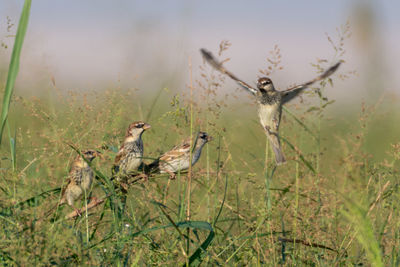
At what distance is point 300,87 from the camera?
166 inches

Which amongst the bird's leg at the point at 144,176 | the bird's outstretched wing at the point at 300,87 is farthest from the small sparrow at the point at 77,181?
the bird's outstretched wing at the point at 300,87

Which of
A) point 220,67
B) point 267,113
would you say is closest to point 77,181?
point 220,67

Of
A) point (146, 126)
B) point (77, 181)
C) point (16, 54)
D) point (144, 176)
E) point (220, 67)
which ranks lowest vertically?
point (77, 181)

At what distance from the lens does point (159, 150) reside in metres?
4.66

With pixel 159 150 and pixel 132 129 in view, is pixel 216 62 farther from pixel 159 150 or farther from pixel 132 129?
pixel 132 129

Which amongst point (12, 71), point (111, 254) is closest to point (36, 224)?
point (111, 254)

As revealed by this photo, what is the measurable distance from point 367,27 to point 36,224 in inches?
324

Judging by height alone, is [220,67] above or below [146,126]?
above

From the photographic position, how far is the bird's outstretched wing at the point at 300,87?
4.05 meters

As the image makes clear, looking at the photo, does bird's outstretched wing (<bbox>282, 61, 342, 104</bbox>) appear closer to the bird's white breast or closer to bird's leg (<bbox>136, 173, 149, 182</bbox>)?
the bird's white breast

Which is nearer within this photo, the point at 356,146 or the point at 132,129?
the point at 356,146

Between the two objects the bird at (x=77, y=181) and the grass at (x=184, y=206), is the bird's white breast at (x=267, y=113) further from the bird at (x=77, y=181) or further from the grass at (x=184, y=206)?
the bird at (x=77, y=181)

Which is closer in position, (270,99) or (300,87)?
(300,87)

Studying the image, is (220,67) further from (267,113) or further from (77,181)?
(77,181)
